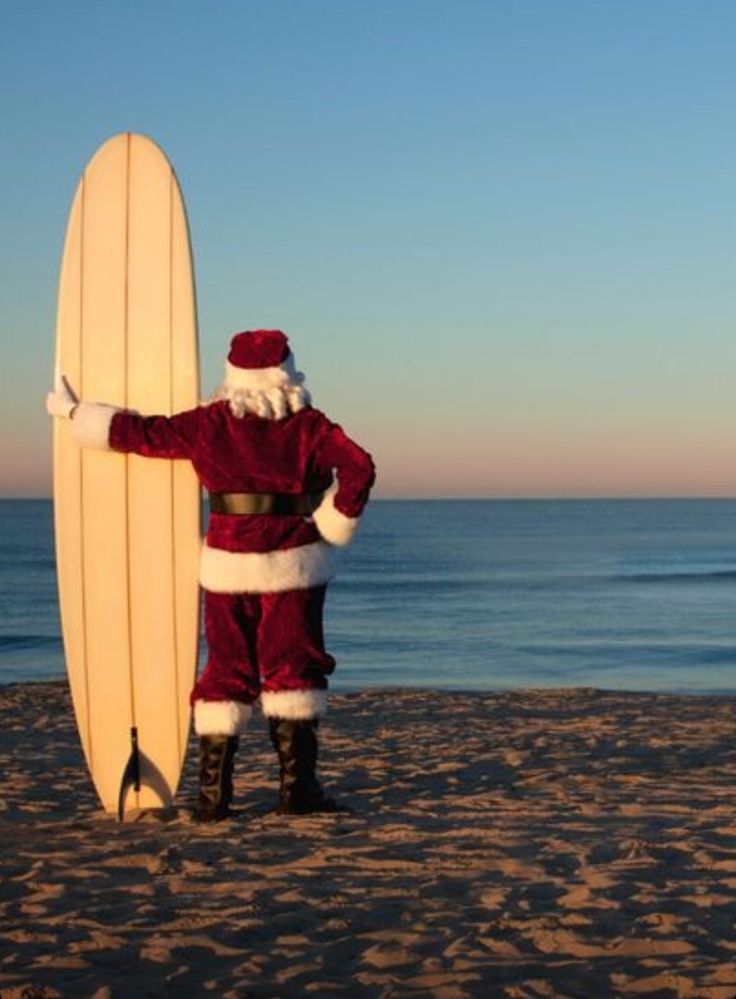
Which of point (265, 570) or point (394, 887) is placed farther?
point (265, 570)

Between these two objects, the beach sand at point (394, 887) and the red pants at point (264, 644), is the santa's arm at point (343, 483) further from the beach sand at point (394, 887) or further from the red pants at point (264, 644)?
the beach sand at point (394, 887)

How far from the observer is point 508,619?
84.3 feet

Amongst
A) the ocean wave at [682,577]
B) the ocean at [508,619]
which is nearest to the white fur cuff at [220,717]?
the ocean at [508,619]

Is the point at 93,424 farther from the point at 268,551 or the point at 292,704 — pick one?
the point at 292,704

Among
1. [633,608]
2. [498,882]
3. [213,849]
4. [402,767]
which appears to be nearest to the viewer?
[498,882]

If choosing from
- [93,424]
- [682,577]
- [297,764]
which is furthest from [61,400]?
[682,577]

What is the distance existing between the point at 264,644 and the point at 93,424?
1.04 m

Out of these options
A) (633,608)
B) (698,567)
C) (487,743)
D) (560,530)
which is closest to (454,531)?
(560,530)

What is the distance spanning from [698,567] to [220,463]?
142ft

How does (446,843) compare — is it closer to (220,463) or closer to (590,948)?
(590,948)

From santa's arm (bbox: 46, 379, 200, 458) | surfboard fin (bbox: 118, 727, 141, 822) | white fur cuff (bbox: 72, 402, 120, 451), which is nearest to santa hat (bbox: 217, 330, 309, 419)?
santa's arm (bbox: 46, 379, 200, 458)

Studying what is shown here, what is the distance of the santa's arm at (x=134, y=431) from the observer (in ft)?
17.3

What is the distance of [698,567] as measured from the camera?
47.0 metres

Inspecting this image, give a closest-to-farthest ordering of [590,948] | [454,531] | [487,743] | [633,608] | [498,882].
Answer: [590,948]
[498,882]
[487,743]
[633,608]
[454,531]
